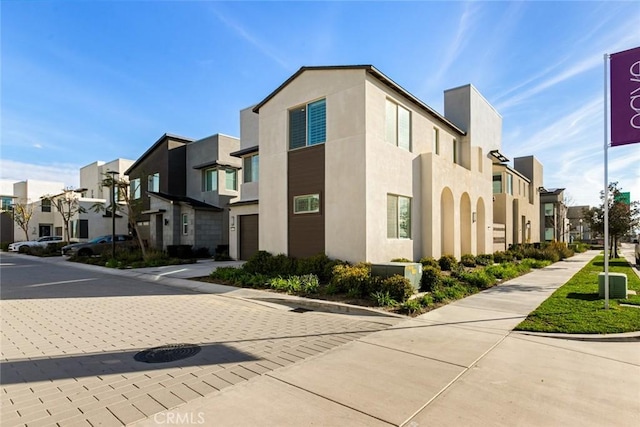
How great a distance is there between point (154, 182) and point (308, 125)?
62.7 ft

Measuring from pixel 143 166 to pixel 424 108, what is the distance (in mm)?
23993

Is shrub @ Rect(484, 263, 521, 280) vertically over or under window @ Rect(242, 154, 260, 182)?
under

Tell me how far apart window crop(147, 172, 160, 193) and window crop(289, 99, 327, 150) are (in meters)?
17.5

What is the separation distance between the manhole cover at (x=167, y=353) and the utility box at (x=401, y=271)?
5.61 meters

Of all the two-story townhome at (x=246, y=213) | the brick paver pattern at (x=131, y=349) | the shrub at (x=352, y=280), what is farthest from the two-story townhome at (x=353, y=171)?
the brick paver pattern at (x=131, y=349)

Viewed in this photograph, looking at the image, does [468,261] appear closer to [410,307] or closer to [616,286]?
[616,286]

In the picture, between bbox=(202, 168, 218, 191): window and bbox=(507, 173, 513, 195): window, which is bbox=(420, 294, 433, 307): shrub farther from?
bbox=(507, 173, 513, 195): window

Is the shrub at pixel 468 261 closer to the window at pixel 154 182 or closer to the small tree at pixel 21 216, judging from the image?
the window at pixel 154 182

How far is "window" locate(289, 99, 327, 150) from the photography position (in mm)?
13336

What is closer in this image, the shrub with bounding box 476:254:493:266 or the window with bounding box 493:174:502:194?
the shrub with bounding box 476:254:493:266

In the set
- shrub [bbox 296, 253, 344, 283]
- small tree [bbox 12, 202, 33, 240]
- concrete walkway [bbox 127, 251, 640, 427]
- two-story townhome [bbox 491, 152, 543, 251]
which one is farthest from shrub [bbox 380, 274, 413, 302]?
small tree [bbox 12, 202, 33, 240]

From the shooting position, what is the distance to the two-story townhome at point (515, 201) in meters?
25.2

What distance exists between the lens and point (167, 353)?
5.40m

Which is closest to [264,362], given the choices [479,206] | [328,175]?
[328,175]
